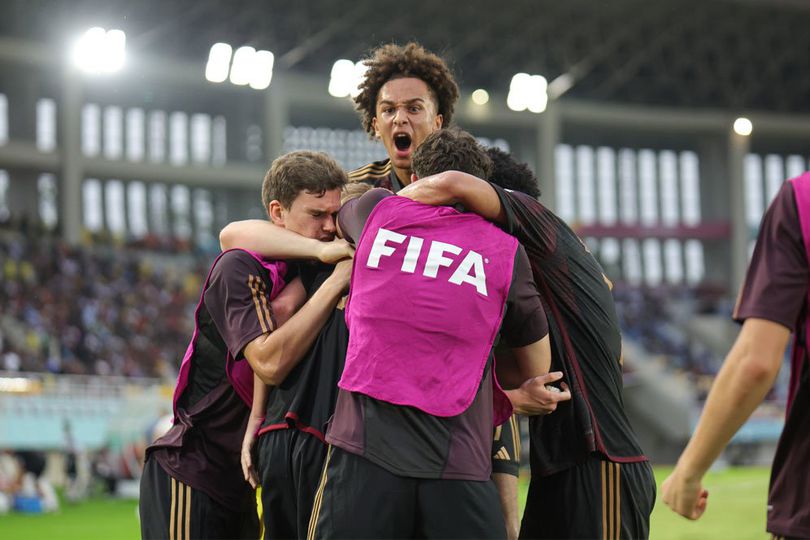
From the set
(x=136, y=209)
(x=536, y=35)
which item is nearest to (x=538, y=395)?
(x=536, y=35)

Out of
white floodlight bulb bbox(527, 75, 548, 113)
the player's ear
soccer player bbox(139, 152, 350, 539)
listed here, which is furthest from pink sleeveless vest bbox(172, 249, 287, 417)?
white floodlight bulb bbox(527, 75, 548, 113)

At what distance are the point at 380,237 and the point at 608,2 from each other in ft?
135

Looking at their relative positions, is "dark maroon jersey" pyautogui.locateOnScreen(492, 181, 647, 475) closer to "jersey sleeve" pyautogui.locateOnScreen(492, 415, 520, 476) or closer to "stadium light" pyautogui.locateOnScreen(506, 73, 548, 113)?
"jersey sleeve" pyautogui.locateOnScreen(492, 415, 520, 476)

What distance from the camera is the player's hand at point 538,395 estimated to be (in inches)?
151

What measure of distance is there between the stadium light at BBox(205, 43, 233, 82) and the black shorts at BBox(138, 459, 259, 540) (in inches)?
1327

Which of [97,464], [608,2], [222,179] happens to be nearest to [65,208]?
[222,179]

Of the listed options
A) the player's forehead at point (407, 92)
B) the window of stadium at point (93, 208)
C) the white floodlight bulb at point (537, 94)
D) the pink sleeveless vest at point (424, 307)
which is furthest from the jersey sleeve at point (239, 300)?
the window of stadium at point (93, 208)

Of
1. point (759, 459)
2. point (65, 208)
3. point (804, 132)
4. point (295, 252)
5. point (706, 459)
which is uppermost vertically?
point (804, 132)

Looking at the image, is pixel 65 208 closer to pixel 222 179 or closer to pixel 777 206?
pixel 222 179

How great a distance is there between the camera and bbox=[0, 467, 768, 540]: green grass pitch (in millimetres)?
13023

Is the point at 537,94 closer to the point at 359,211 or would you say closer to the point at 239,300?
the point at 239,300

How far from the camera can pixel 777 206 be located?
2756mm

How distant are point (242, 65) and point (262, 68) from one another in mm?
772

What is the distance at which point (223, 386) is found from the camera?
4.60 metres
